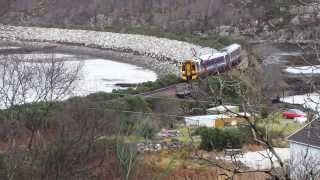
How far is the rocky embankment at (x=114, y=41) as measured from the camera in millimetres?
39125

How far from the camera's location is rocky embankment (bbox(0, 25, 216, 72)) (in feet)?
128

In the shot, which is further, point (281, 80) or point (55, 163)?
point (281, 80)

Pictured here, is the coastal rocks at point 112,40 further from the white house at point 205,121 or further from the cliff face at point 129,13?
the white house at point 205,121

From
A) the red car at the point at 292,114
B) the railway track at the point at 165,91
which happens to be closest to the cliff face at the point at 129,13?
the railway track at the point at 165,91

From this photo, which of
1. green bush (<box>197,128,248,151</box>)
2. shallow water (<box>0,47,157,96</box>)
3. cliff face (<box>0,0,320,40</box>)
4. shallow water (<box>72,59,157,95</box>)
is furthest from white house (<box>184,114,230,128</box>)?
cliff face (<box>0,0,320,40</box>)

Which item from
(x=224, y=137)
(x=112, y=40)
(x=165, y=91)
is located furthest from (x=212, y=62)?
(x=112, y=40)

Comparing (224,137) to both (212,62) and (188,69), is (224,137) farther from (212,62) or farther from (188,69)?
(188,69)

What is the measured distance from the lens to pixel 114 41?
48.2m


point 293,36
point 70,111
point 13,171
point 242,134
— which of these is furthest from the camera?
point 293,36

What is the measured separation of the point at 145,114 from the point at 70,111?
4.22 metres

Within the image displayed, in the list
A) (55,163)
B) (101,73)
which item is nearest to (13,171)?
(55,163)

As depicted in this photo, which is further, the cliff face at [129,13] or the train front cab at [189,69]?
the cliff face at [129,13]

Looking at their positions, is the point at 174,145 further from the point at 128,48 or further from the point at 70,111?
the point at 128,48

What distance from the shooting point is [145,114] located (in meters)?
17.9
